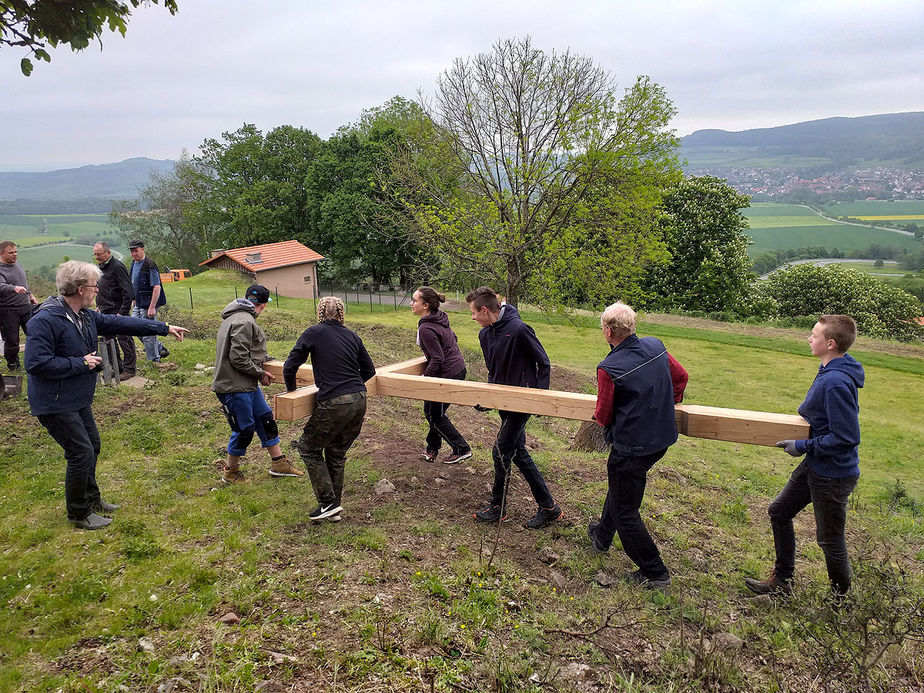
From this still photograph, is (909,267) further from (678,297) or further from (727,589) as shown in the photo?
(727,589)

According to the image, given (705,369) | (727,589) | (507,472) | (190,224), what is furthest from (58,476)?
(190,224)

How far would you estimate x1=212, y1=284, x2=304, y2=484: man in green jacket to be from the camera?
556cm

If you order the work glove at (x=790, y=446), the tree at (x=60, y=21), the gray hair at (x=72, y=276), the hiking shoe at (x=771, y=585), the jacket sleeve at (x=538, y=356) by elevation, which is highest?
the tree at (x=60, y=21)

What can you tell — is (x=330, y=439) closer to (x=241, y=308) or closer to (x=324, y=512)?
(x=324, y=512)

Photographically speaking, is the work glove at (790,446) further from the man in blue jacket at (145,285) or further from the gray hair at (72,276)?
the man in blue jacket at (145,285)

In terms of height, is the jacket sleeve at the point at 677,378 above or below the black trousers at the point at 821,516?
above

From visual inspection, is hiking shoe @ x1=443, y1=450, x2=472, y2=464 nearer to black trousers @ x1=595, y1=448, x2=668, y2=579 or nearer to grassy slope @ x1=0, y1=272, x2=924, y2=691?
grassy slope @ x1=0, y1=272, x2=924, y2=691

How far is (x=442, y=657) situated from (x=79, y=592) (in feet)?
8.92

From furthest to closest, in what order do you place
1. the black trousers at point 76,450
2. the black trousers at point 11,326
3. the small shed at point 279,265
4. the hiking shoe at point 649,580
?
1. the small shed at point 279,265
2. the black trousers at point 11,326
3. the black trousers at point 76,450
4. the hiking shoe at point 649,580

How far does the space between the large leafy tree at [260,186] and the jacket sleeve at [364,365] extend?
42.2m

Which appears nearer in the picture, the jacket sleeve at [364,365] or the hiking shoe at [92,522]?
the hiking shoe at [92,522]

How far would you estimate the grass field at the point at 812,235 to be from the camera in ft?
346

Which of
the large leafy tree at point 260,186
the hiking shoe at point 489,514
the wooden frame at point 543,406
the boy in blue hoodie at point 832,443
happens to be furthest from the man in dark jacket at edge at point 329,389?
the large leafy tree at point 260,186

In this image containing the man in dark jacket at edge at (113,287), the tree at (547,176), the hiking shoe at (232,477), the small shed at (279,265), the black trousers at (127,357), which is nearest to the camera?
the hiking shoe at (232,477)
